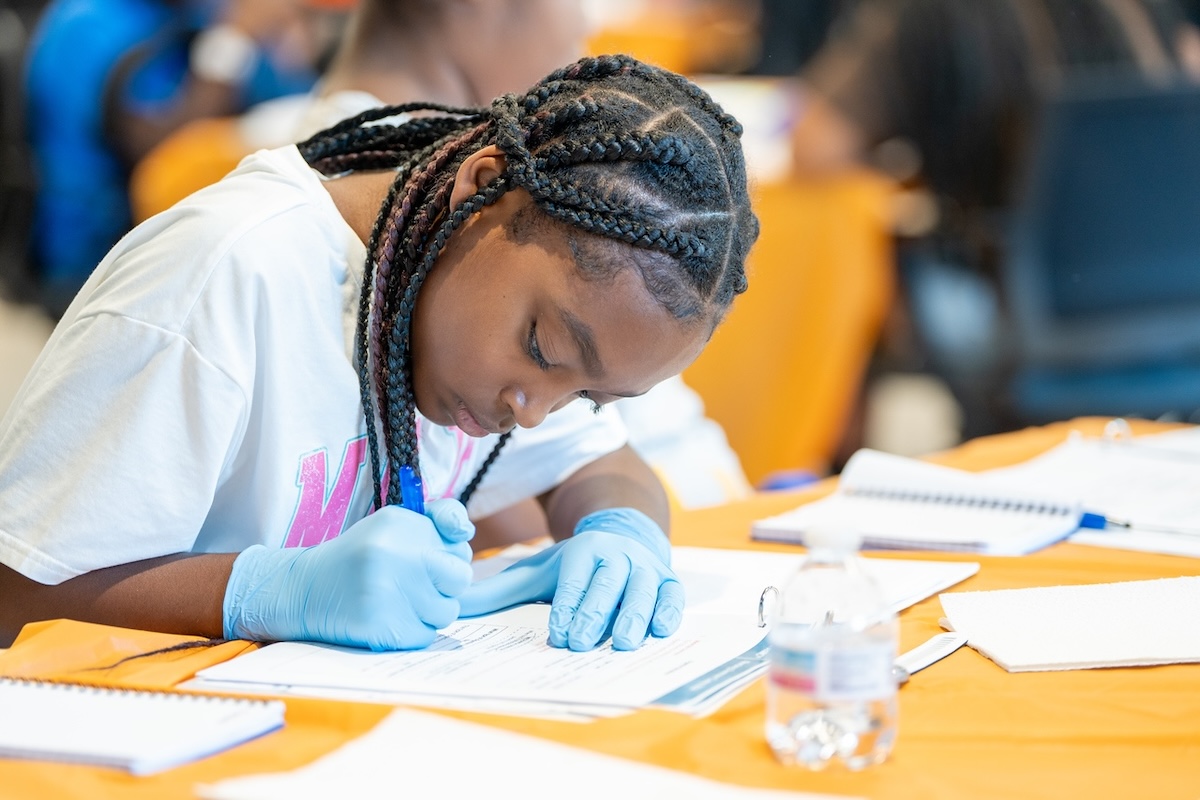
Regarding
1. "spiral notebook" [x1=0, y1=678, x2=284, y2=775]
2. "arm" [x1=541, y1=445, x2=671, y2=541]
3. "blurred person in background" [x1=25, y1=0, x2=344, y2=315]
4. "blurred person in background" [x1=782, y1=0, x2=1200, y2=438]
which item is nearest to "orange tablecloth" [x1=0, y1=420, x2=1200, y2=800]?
"spiral notebook" [x1=0, y1=678, x2=284, y2=775]

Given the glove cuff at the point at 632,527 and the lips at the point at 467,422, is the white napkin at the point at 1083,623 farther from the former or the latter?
the lips at the point at 467,422

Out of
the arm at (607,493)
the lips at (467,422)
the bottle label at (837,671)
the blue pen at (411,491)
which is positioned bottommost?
the arm at (607,493)

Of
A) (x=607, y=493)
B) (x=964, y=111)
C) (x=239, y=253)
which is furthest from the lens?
(x=964, y=111)

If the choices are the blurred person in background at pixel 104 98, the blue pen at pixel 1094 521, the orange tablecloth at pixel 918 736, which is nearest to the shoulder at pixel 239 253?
the orange tablecloth at pixel 918 736

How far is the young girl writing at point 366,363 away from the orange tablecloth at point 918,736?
0.26 feet

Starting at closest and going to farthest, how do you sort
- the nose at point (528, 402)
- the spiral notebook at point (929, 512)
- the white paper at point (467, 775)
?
the white paper at point (467, 775) → the nose at point (528, 402) → the spiral notebook at point (929, 512)

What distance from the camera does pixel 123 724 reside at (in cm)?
76

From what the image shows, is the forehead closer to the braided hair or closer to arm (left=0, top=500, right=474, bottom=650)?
the braided hair

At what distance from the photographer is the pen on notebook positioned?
4.37ft

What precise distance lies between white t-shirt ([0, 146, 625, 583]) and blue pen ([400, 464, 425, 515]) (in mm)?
92

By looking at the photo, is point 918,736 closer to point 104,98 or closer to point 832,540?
point 832,540

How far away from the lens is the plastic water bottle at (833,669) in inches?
27.7

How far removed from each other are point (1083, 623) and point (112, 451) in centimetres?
72

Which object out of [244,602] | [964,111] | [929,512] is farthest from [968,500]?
[964,111]
